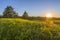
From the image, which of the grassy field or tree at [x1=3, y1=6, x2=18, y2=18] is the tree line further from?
the grassy field

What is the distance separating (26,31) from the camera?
5.36 metres

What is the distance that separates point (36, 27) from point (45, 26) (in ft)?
1.08

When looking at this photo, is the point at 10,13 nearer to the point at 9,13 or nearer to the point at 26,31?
the point at 9,13

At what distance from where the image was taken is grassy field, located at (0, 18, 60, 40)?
208 inches

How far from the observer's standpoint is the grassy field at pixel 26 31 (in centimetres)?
528

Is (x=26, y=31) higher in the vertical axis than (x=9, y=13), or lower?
lower

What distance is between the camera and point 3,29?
541cm

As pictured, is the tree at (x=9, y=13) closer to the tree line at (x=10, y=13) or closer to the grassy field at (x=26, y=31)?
the tree line at (x=10, y=13)

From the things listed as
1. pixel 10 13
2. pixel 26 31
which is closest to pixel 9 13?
pixel 10 13

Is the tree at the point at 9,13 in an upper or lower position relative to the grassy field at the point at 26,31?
upper

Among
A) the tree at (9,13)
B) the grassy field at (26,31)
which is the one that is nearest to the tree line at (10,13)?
the tree at (9,13)

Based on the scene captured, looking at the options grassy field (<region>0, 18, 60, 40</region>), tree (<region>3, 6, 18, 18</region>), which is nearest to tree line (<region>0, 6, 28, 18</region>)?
tree (<region>3, 6, 18, 18</region>)

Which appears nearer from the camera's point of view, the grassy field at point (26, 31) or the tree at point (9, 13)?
the grassy field at point (26, 31)

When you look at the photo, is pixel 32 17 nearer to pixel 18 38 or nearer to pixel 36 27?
pixel 36 27
